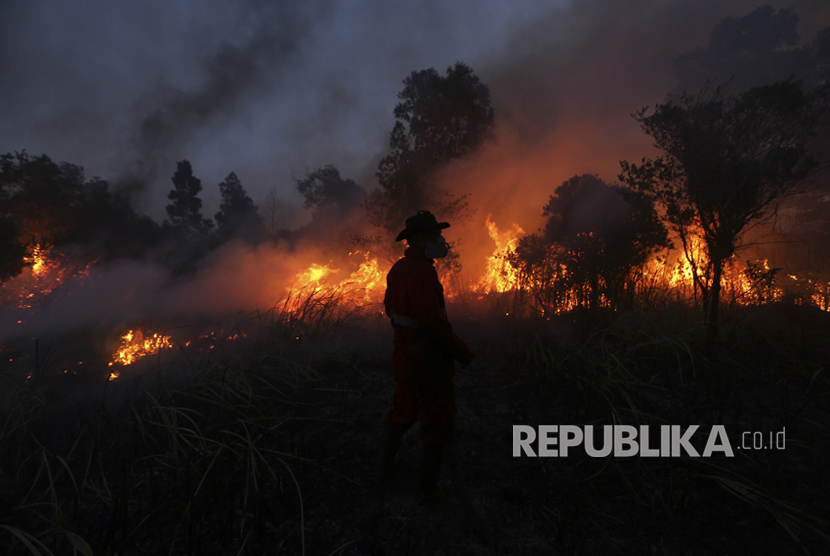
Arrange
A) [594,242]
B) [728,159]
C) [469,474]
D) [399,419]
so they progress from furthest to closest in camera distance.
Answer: [594,242]
[728,159]
[469,474]
[399,419]

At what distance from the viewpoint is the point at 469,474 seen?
263 cm

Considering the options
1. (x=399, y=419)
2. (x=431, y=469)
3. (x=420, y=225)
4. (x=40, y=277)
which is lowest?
(x=431, y=469)

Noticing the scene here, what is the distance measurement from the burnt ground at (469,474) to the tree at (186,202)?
33605 millimetres

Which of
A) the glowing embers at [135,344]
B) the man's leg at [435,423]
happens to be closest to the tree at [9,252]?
the glowing embers at [135,344]

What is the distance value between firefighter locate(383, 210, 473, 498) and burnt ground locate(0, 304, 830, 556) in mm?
266

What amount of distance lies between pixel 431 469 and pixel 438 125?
38.4 ft

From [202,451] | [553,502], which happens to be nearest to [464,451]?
[553,502]

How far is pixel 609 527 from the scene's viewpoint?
2.14 metres

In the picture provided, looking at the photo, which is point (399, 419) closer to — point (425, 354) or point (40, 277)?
point (425, 354)

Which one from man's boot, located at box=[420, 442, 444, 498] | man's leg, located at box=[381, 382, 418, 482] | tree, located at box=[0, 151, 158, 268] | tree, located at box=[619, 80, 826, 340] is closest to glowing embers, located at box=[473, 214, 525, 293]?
tree, located at box=[619, 80, 826, 340]

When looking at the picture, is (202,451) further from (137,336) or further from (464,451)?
(137,336)

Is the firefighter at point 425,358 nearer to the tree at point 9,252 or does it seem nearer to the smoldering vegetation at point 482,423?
the smoldering vegetation at point 482,423

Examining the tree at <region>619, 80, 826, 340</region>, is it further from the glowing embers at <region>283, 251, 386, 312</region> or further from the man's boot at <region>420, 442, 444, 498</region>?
the glowing embers at <region>283, 251, 386, 312</region>

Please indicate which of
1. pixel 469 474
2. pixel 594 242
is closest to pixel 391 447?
pixel 469 474
